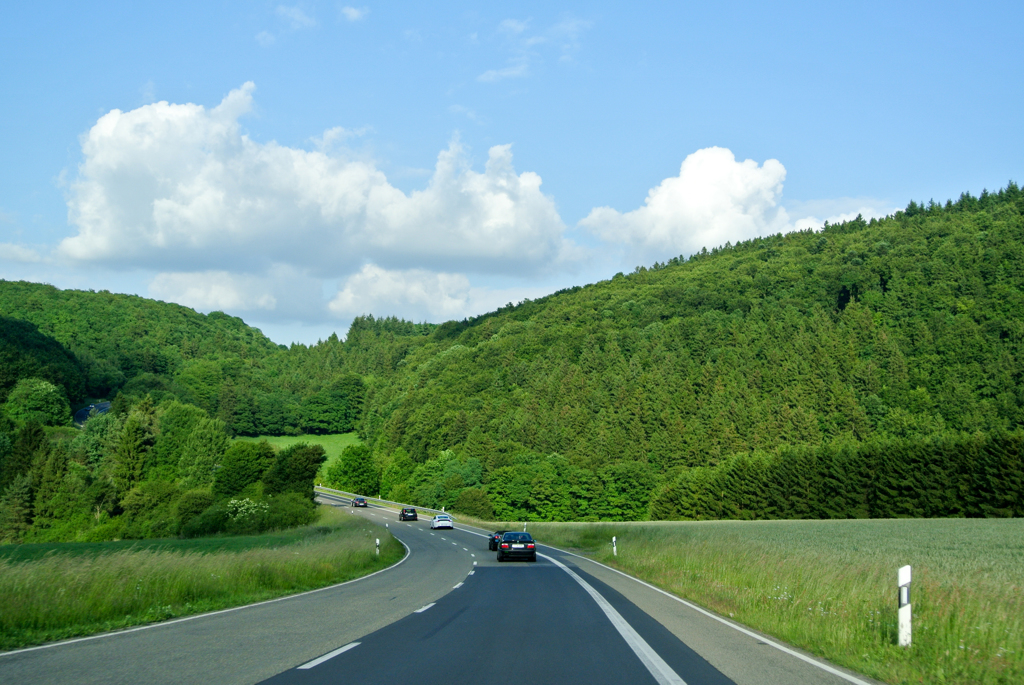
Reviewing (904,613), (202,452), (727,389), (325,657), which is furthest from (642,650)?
(727,389)

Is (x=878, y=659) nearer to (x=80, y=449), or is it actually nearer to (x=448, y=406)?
(x=80, y=449)

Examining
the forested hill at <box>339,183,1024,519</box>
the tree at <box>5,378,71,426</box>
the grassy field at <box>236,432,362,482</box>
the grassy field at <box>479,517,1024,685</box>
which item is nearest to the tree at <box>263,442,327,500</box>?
the forested hill at <box>339,183,1024,519</box>

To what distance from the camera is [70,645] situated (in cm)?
1053

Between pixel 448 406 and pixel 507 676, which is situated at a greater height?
pixel 448 406

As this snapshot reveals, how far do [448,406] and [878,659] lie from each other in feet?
450

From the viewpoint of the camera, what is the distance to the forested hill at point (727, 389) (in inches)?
4482

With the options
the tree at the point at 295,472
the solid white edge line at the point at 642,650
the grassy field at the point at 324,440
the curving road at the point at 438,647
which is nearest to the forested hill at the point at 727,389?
the grassy field at the point at 324,440

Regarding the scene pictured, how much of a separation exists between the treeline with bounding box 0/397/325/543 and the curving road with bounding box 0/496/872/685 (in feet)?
196

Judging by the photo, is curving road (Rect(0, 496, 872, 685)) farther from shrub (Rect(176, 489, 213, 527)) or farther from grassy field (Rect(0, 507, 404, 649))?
shrub (Rect(176, 489, 213, 527))

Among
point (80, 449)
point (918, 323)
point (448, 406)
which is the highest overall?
point (918, 323)

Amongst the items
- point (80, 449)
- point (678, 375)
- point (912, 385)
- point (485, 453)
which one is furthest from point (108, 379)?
point (912, 385)

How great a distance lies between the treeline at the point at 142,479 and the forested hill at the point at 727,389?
29.8 m

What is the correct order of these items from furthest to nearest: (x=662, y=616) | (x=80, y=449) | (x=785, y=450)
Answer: (x=80, y=449)
(x=785, y=450)
(x=662, y=616)

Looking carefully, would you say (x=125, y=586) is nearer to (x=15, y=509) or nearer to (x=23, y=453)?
(x=15, y=509)
